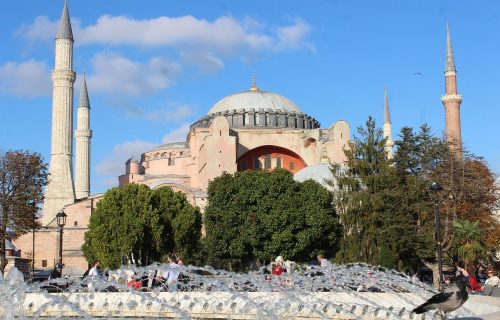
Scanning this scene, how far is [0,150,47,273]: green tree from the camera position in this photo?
25.8 meters

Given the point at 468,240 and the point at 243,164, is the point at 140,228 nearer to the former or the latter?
the point at 468,240

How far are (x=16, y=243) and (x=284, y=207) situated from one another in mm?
19714

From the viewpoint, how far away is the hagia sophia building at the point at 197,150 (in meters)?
39.4

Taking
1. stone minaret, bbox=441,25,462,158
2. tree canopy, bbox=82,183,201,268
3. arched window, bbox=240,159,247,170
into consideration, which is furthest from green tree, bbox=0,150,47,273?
stone minaret, bbox=441,25,462,158

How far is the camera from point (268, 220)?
2789 centimetres

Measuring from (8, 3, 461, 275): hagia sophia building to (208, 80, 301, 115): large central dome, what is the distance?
7 centimetres

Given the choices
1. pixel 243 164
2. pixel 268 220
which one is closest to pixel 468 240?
pixel 268 220

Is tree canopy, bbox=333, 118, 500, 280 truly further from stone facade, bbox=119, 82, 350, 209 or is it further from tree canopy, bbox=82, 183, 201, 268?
stone facade, bbox=119, 82, 350, 209

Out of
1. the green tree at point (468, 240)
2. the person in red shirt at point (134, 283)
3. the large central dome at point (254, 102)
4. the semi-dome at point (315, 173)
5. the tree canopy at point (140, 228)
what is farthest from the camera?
the large central dome at point (254, 102)

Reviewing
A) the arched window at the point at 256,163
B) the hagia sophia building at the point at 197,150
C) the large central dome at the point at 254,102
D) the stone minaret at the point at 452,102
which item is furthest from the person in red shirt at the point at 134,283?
the large central dome at the point at 254,102

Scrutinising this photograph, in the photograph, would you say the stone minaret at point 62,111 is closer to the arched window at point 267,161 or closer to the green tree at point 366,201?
the arched window at point 267,161

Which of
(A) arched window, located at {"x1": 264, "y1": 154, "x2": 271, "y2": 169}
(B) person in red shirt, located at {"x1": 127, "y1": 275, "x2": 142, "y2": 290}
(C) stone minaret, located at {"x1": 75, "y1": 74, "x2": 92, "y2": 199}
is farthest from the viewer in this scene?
(C) stone minaret, located at {"x1": 75, "y1": 74, "x2": 92, "y2": 199}

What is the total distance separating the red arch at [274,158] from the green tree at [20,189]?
67.6 feet

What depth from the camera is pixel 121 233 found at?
90.9ft
